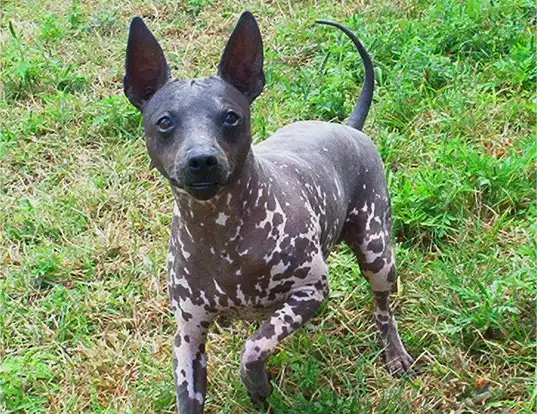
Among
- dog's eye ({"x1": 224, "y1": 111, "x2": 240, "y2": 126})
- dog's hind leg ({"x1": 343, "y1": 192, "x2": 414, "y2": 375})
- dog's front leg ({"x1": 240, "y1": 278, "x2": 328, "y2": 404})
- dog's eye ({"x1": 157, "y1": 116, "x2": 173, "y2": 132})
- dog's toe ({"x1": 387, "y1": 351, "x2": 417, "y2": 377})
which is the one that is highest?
dog's eye ({"x1": 157, "y1": 116, "x2": 173, "y2": 132})

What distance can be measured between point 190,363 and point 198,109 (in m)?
0.91

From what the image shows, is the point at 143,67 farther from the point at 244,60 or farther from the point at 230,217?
the point at 230,217

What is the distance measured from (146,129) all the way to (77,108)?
3.27m

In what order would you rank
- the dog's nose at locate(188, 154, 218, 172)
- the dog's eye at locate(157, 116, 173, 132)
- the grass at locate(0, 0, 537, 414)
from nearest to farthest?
1. the dog's nose at locate(188, 154, 218, 172)
2. the dog's eye at locate(157, 116, 173, 132)
3. the grass at locate(0, 0, 537, 414)

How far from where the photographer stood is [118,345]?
3840 millimetres

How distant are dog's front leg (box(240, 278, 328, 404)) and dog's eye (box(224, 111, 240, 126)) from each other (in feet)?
2.08

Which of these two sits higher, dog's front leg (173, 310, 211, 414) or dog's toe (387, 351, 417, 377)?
dog's front leg (173, 310, 211, 414)

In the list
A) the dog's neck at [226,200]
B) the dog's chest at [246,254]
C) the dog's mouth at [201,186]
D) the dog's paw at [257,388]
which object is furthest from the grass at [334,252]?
the dog's mouth at [201,186]

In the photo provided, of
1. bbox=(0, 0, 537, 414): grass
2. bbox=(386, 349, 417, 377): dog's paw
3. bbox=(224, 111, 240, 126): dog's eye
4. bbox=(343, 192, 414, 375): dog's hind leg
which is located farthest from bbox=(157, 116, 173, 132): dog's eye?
bbox=(386, 349, 417, 377): dog's paw

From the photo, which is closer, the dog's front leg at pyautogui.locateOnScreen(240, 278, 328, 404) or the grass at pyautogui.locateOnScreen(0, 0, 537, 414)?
the dog's front leg at pyautogui.locateOnScreen(240, 278, 328, 404)

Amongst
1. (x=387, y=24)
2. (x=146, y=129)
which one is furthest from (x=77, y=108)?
(x=146, y=129)

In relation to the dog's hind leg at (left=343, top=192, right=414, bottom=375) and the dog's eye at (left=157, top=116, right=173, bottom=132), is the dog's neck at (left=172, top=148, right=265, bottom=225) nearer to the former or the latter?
the dog's eye at (left=157, top=116, right=173, bottom=132)

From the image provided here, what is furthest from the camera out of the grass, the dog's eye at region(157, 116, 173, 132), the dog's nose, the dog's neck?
the grass

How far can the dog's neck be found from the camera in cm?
281
